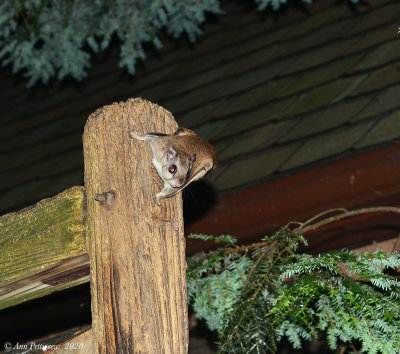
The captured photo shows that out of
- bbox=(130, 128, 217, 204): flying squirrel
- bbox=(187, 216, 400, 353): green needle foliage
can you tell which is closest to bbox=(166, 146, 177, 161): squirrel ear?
bbox=(130, 128, 217, 204): flying squirrel

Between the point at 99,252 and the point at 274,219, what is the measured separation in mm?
2134

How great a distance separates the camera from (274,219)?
3.44 m

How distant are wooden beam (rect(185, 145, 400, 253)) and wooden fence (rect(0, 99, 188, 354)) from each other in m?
1.87

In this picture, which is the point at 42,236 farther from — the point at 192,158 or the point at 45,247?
the point at 192,158

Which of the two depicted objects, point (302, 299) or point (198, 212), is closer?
point (302, 299)

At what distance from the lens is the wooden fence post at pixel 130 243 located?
1.35 metres

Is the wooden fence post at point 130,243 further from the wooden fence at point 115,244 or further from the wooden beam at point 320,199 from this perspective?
the wooden beam at point 320,199

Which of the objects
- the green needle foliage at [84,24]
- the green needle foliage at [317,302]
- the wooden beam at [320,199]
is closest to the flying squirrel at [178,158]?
the green needle foliage at [317,302]

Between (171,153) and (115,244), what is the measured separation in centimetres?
37

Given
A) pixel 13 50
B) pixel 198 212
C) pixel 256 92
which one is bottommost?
pixel 198 212

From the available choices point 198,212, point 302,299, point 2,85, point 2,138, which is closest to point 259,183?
point 198,212

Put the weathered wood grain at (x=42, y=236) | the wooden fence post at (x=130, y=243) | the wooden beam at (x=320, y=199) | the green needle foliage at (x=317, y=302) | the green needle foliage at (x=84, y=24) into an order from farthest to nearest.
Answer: the green needle foliage at (x=84, y=24) → the wooden beam at (x=320, y=199) → the green needle foliage at (x=317, y=302) → the weathered wood grain at (x=42, y=236) → the wooden fence post at (x=130, y=243)

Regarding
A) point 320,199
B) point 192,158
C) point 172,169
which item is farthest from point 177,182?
point 320,199

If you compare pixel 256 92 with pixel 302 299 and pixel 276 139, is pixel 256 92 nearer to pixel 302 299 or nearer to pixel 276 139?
pixel 276 139
